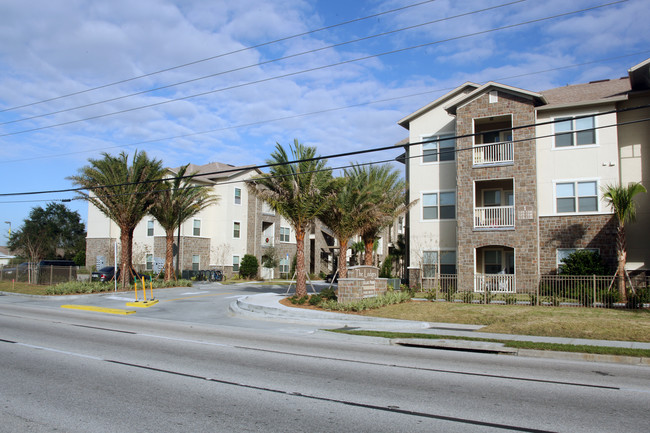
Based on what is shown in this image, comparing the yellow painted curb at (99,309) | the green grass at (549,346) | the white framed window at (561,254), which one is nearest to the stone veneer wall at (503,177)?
the white framed window at (561,254)

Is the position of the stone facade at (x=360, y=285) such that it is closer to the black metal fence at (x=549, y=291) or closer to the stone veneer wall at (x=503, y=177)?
the black metal fence at (x=549, y=291)

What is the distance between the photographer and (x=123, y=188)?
30.2 meters

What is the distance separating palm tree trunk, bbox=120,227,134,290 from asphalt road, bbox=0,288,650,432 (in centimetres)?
1721

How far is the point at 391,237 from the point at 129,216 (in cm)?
3283

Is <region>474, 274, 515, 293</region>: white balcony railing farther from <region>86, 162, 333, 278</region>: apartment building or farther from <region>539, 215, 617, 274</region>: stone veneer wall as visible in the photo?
<region>86, 162, 333, 278</region>: apartment building

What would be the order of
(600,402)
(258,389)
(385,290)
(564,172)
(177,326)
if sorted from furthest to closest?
(564,172)
(385,290)
(177,326)
(258,389)
(600,402)

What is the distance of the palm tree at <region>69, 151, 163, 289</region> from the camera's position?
2991 centimetres

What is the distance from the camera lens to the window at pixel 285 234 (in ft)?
174

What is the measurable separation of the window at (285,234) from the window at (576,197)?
1247 inches

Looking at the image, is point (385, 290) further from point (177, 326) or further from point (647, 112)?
point (647, 112)

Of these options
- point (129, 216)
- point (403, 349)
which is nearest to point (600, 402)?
point (403, 349)

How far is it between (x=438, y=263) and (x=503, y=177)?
5.98 m

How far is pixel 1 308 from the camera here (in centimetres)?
2198

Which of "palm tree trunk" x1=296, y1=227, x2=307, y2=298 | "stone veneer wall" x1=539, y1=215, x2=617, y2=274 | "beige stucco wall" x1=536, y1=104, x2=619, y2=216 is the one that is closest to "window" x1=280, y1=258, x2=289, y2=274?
"palm tree trunk" x1=296, y1=227, x2=307, y2=298
